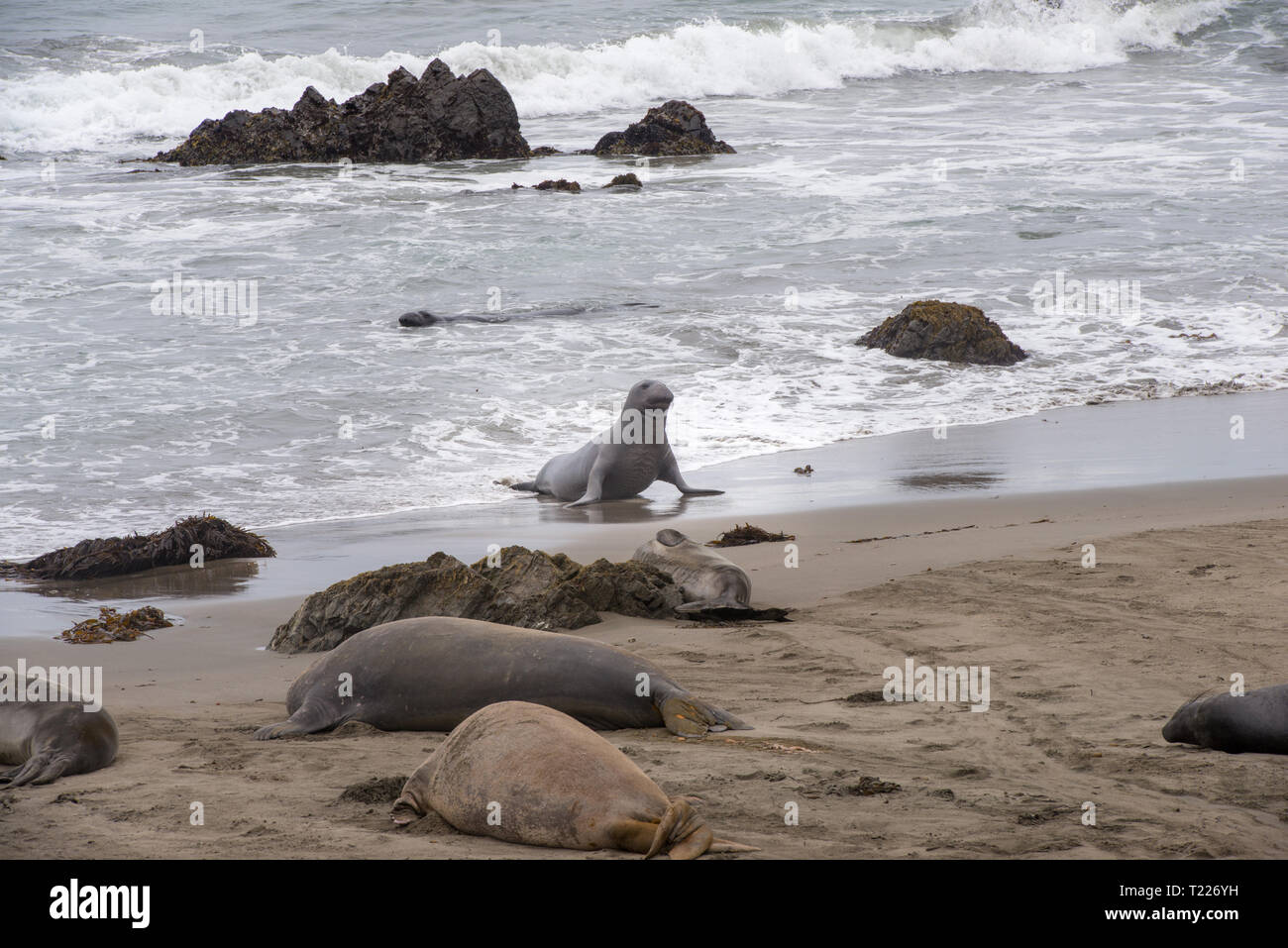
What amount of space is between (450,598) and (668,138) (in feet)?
66.6

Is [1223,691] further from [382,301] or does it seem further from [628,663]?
[382,301]

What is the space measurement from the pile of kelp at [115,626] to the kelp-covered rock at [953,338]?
8.10 metres

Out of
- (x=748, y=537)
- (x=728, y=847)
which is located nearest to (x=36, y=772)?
(x=728, y=847)

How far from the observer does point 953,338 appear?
12359 millimetres

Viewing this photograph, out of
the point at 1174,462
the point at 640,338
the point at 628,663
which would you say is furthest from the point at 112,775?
the point at 640,338

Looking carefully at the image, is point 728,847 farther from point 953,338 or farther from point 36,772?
point 953,338

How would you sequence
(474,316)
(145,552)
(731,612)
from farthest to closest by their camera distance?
(474,316) → (145,552) → (731,612)

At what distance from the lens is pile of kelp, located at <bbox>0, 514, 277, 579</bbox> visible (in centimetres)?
702

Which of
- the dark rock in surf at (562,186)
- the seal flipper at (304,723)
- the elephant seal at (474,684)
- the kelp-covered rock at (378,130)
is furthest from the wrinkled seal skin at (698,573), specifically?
the kelp-covered rock at (378,130)

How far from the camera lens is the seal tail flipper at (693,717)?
13.5ft

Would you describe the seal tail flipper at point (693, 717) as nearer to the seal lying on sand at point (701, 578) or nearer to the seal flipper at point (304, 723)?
the seal flipper at point (304, 723)

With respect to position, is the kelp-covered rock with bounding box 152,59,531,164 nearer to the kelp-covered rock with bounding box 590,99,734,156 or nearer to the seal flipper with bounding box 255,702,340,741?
the kelp-covered rock with bounding box 590,99,734,156

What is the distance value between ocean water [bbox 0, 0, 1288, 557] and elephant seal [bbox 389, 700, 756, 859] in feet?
17.2

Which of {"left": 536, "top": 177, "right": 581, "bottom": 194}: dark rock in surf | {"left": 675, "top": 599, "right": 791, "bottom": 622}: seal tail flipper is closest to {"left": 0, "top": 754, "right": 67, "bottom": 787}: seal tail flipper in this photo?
{"left": 675, "top": 599, "right": 791, "bottom": 622}: seal tail flipper
